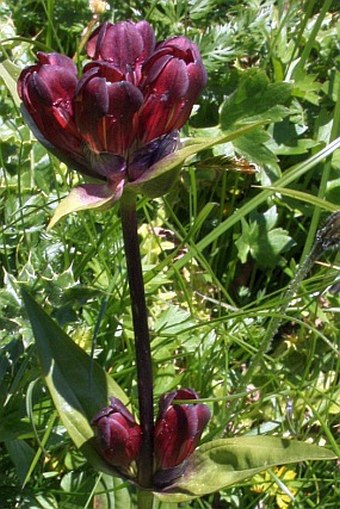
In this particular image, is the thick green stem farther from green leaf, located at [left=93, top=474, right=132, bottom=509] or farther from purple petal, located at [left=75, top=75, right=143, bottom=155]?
green leaf, located at [left=93, top=474, right=132, bottom=509]

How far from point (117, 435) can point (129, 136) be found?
1.55 ft

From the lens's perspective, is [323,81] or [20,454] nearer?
[20,454]

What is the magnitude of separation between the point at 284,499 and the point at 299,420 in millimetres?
166

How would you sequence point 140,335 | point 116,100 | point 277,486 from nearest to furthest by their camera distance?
point 116,100 → point 140,335 → point 277,486

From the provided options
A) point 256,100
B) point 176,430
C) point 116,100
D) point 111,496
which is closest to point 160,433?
point 176,430

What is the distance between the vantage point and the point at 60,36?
2211 millimetres

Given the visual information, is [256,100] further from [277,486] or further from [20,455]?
[20,455]

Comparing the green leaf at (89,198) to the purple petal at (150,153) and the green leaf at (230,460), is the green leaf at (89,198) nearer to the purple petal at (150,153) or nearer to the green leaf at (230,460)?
the purple petal at (150,153)

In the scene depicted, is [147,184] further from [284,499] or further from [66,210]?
[284,499]

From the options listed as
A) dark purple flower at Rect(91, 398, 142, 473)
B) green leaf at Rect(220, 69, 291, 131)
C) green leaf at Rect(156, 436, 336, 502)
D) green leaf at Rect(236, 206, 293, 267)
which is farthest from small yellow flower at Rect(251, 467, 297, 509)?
green leaf at Rect(220, 69, 291, 131)

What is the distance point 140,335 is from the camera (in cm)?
120

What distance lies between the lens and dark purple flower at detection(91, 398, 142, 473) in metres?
1.20

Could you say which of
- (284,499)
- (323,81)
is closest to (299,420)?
(284,499)

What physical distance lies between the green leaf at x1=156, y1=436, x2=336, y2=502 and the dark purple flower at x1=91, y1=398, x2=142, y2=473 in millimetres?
105
